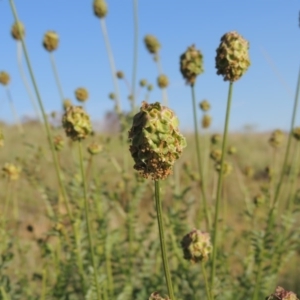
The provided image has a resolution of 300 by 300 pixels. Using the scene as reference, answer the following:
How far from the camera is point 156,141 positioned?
1.07 m

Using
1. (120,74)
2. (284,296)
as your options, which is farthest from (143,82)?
(284,296)

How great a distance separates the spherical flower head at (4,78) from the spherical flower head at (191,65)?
6.12 ft

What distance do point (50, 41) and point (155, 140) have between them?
1959mm

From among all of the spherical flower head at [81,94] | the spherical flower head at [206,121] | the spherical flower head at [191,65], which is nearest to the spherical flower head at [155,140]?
the spherical flower head at [191,65]

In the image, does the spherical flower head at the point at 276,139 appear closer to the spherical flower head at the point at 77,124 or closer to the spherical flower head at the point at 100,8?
the spherical flower head at the point at 100,8

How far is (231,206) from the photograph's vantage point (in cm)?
920

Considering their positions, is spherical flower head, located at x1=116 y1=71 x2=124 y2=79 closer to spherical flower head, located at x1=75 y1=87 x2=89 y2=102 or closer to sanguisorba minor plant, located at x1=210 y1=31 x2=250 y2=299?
spherical flower head, located at x1=75 y1=87 x2=89 y2=102

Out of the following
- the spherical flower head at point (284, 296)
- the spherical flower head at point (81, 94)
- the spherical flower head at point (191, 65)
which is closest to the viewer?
the spherical flower head at point (284, 296)

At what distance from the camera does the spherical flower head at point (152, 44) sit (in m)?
3.74

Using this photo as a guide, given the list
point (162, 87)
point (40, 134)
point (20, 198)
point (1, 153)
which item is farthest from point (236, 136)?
point (162, 87)

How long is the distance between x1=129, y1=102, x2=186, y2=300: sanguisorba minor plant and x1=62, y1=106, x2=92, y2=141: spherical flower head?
816mm

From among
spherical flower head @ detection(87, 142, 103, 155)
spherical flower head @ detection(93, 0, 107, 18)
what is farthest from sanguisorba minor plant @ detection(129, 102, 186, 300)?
spherical flower head @ detection(93, 0, 107, 18)

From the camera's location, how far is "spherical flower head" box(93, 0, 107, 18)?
335 centimetres

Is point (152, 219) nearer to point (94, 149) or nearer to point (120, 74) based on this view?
point (94, 149)
